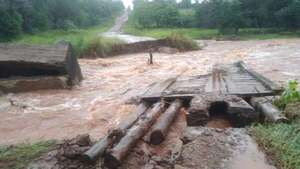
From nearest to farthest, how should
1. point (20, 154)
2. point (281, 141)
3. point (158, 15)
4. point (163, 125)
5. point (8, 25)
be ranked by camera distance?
point (281, 141), point (20, 154), point (163, 125), point (8, 25), point (158, 15)

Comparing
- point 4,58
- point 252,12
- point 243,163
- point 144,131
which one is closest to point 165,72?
point 4,58

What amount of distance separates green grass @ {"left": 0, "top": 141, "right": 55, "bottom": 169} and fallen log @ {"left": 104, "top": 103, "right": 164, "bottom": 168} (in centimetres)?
115

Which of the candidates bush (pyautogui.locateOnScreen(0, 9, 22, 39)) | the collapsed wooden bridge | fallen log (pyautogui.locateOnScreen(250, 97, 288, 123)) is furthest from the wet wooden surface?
bush (pyautogui.locateOnScreen(0, 9, 22, 39))

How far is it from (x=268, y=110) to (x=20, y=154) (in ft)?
12.8

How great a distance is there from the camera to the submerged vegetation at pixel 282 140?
3.85 m

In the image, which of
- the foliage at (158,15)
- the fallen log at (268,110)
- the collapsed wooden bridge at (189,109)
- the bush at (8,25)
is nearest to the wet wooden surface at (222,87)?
the collapsed wooden bridge at (189,109)

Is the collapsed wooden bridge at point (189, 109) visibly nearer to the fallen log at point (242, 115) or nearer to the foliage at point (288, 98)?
the fallen log at point (242, 115)

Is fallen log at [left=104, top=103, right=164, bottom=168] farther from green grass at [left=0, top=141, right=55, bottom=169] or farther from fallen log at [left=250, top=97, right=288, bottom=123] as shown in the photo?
fallen log at [left=250, top=97, right=288, bottom=123]

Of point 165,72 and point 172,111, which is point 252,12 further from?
point 172,111

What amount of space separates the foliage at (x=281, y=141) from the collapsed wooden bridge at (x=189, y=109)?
368 mm

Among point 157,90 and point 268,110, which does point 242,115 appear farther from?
point 157,90

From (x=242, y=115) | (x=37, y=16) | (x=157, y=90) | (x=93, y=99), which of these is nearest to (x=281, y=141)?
(x=242, y=115)

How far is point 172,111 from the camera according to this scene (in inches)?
243

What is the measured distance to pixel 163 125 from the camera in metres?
5.33
